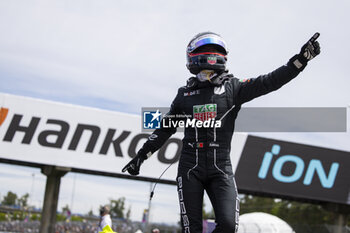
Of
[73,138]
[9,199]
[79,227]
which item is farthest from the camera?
[9,199]

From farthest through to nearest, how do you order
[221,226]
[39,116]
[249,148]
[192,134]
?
[249,148] → [39,116] → [192,134] → [221,226]

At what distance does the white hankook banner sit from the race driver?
42.4 feet

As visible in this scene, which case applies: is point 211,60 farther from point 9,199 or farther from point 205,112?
point 9,199

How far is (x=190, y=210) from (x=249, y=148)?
14959 mm

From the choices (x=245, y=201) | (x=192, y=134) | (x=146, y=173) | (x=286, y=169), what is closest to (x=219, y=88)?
(x=192, y=134)

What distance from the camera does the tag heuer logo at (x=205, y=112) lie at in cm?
378

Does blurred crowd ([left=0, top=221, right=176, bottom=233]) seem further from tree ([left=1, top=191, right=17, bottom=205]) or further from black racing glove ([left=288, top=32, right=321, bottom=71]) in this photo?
tree ([left=1, top=191, right=17, bottom=205])

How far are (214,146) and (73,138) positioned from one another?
1433 cm

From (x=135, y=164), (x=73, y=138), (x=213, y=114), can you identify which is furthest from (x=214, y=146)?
(x=73, y=138)

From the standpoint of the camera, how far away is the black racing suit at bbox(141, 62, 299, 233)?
350 centimetres

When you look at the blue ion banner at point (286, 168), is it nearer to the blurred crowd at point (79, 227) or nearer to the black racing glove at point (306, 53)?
the blurred crowd at point (79, 227)

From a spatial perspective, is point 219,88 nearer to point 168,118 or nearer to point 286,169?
point 168,118

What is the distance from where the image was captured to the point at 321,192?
18844 mm

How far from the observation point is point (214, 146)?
3.71m
